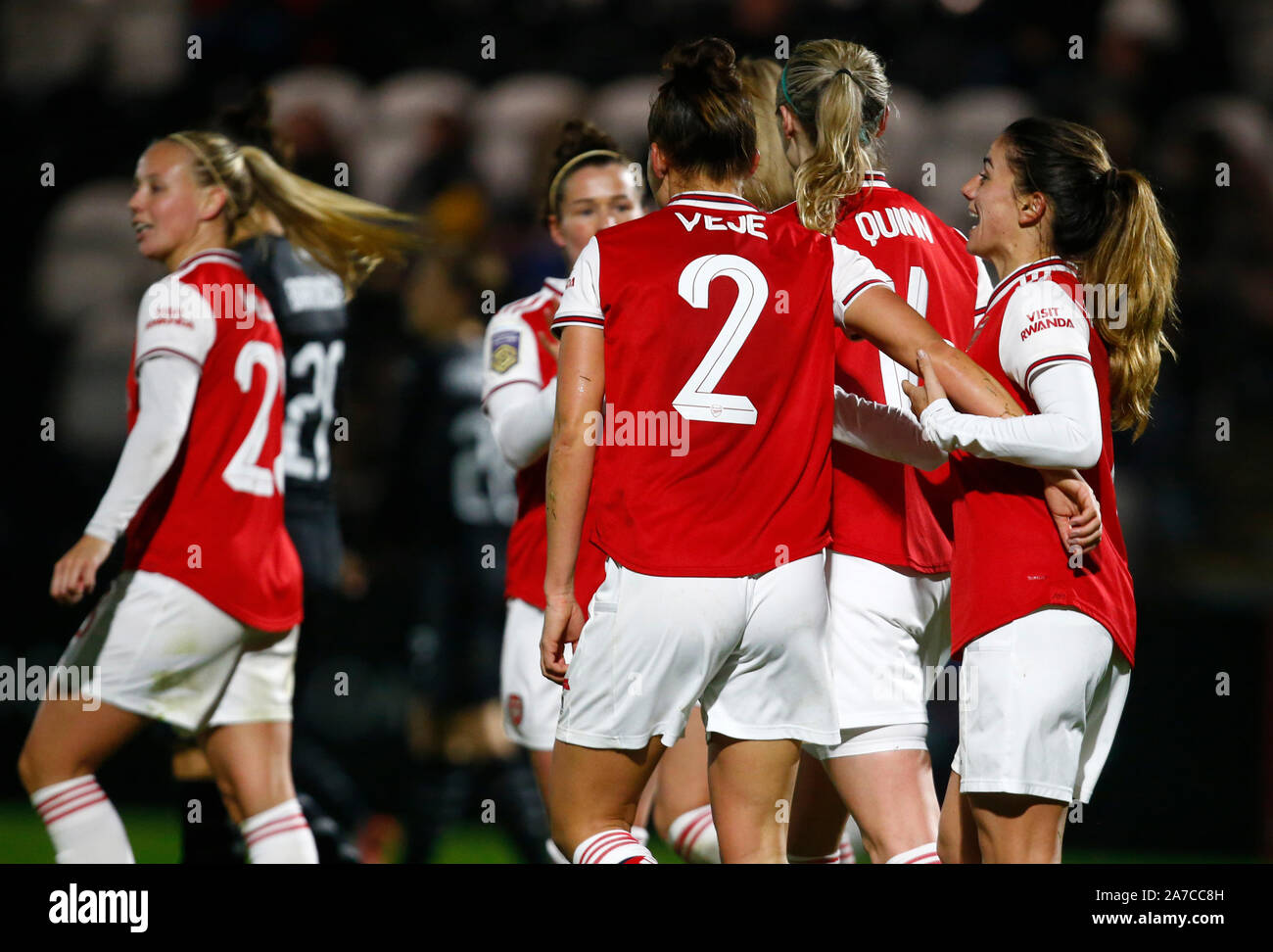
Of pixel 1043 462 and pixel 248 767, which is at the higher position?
pixel 1043 462

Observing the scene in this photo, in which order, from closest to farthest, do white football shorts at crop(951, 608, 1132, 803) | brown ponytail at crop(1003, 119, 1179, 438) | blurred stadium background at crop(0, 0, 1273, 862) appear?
white football shorts at crop(951, 608, 1132, 803) → brown ponytail at crop(1003, 119, 1179, 438) → blurred stadium background at crop(0, 0, 1273, 862)

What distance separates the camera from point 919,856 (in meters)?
2.92

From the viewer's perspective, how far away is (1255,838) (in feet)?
17.5

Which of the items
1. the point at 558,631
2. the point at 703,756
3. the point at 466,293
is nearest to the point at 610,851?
the point at 558,631

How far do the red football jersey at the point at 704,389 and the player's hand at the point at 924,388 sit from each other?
0.21m

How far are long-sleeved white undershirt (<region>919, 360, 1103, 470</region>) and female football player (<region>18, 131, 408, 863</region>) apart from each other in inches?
77.7

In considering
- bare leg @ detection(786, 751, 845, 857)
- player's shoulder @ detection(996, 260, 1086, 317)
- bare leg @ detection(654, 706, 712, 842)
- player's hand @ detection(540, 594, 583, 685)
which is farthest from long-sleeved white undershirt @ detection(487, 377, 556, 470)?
player's shoulder @ detection(996, 260, 1086, 317)

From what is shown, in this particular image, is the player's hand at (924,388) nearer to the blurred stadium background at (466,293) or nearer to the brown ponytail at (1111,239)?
the brown ponytail at (1111,239)

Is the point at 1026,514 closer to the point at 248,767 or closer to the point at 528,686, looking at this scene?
the point at 528,686

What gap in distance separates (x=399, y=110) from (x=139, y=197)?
12.7 feet

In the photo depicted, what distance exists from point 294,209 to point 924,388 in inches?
86.3

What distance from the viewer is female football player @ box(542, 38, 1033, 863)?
2.60 meters

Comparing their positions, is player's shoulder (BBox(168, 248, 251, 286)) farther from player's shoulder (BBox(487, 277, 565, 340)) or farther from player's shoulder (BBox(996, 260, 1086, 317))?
player's shoulder (BBox(996, 260, 1086, 317))

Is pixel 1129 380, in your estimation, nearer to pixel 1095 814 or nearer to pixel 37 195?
pixel 1095 814
